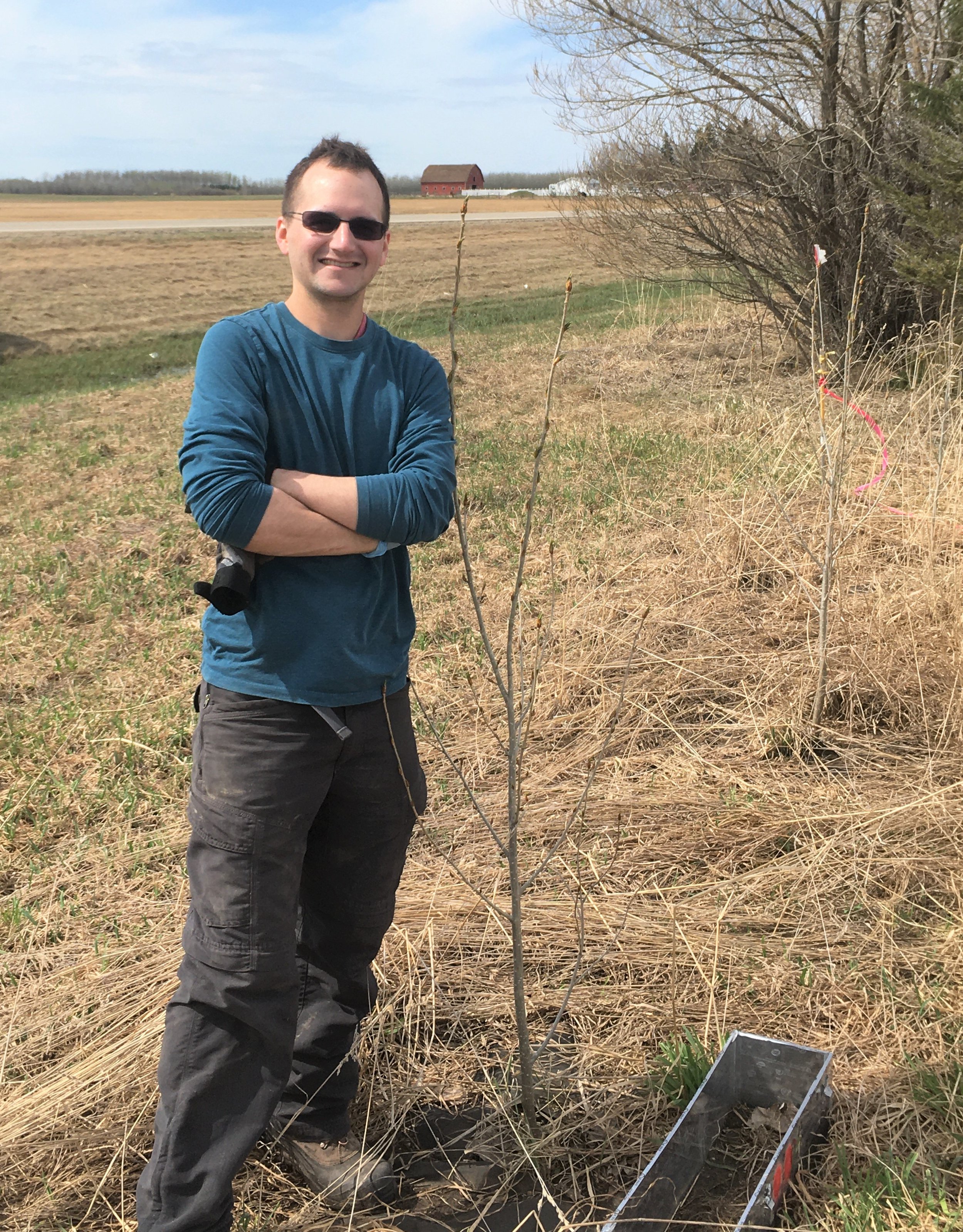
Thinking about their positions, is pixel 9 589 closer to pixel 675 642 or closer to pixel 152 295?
pixel 675 642

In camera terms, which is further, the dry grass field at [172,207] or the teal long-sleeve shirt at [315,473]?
the dry grass field at [172,207]

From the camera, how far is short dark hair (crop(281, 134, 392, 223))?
79.8 inches

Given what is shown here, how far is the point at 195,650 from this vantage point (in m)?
5.11

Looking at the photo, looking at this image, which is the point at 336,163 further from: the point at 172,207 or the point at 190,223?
the point at 172,207

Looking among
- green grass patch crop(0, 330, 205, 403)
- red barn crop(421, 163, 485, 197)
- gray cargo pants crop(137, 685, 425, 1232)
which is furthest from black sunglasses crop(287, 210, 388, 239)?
A: red barn crop(421, 163, 485, 197)

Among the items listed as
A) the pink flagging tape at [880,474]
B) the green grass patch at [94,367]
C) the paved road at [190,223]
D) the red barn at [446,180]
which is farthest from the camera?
the red barn at [446,180]

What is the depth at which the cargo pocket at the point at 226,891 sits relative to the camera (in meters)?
1.88

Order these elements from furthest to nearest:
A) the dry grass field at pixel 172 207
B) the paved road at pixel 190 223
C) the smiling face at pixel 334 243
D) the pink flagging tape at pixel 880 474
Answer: the dry grass field at pixel 172 207 < the paved road at pixel 190 223 < the pink flagging tape at pixel 880 474 < the smiling face at pixel 334 243

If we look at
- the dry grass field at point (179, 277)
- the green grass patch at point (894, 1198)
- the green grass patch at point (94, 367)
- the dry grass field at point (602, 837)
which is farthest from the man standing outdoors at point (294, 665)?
the green grass patch at point (94, 367)

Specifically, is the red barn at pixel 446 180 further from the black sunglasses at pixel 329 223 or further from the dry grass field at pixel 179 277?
the black sunglasses at pixel 329 223

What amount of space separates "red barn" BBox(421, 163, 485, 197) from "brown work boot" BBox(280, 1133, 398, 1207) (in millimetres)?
91985

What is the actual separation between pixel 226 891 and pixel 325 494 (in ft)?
2.53

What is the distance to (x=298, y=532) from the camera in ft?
6.28

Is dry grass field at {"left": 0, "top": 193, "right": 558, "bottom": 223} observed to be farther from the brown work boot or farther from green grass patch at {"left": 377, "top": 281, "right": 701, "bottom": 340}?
the brown work boot
